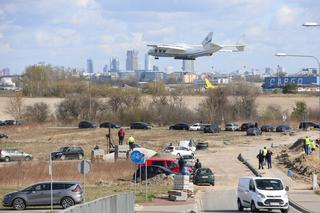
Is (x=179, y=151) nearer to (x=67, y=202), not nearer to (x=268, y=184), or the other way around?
(x=67, y=202)

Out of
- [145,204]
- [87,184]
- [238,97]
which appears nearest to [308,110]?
[238,97]

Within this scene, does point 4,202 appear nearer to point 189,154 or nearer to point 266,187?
point 266,187

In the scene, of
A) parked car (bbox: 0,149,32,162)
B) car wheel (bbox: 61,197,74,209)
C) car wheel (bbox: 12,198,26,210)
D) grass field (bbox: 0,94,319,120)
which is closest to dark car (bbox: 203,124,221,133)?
grass field (bbox: 0,94,319,120)

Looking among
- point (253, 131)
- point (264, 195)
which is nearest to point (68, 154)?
point (264, 195)

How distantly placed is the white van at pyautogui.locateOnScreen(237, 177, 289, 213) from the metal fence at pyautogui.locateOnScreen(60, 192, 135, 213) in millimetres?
5321

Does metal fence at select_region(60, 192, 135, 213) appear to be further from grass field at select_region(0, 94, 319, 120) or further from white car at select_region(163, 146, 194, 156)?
grass field at select_region(0, 94, 319, 120)

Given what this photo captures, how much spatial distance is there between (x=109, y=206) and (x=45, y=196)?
12.0 metres

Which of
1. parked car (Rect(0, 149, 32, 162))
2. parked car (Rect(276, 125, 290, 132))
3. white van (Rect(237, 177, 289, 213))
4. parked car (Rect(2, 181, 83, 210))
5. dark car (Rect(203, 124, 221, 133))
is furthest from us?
parked car (Rect(276, 125, 290, 132))

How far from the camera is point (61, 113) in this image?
12975cm

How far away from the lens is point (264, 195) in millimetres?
31422

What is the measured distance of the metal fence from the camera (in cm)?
1863

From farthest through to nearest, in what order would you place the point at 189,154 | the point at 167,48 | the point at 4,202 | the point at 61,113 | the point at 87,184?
the point at 61,113, the point at 167,48, the point at 189,154, the point at 87,184, the point at 4,202

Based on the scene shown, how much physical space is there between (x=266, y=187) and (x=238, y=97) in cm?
10569

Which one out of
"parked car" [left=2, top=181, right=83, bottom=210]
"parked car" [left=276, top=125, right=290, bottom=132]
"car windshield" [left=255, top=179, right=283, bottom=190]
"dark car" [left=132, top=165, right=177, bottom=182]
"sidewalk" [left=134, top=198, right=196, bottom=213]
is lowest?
"parked car" [left=276, top=125, right=290, bottom=132]
